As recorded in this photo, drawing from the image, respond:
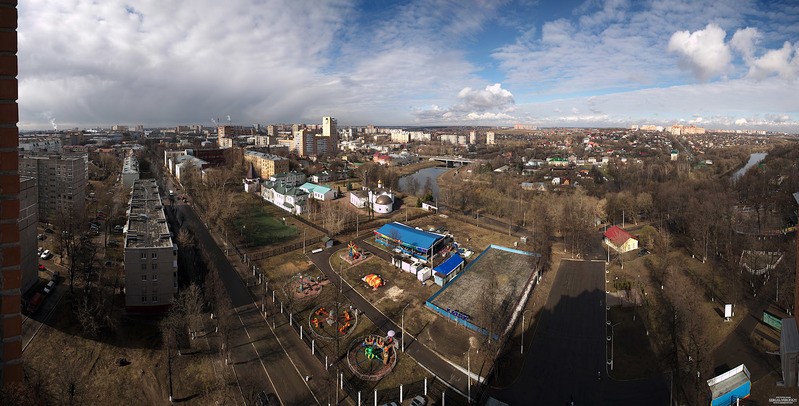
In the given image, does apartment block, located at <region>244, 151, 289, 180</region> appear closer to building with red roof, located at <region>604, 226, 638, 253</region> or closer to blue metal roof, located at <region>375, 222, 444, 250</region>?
blue metal roof, located at <region>375, 222, 444, 250</region>

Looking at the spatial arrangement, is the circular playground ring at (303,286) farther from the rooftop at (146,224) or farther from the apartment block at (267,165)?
the apartment block at (267,165)

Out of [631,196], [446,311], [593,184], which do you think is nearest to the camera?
[446,311]

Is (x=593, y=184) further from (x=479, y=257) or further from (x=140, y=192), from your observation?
(x=140, y=192)

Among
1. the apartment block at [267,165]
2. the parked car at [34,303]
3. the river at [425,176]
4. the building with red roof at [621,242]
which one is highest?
the apartment block at [267,165]

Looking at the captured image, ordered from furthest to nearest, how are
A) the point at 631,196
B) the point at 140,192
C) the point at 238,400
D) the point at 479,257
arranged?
the point at 631,196, the point at 140,192, the point at 479,257, the point at 238,400

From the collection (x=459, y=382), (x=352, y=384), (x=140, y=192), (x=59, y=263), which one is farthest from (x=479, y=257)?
(x=140, y=192)

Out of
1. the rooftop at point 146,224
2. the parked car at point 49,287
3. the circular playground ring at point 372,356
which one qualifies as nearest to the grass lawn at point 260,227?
the rooftop at point 146,224
